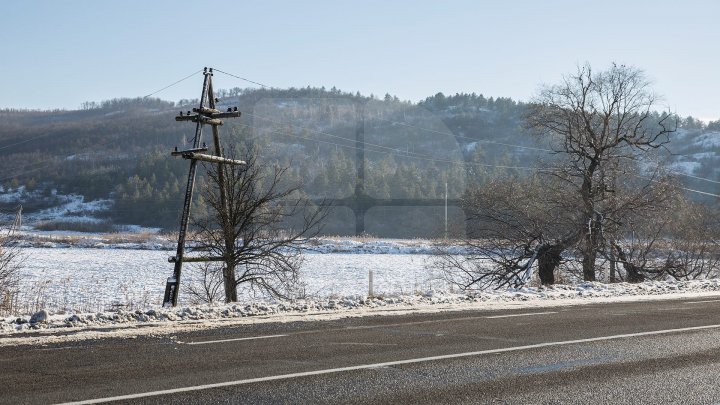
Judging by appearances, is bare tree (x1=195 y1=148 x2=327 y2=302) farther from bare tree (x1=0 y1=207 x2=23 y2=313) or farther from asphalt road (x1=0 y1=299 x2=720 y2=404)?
asphalt road (x1=0 y1=299 x2=720 y2=404)

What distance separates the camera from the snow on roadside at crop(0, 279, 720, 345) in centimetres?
1080

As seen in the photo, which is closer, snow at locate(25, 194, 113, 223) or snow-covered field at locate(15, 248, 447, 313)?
snow-covered field at locate(15, 248, 447, 313)

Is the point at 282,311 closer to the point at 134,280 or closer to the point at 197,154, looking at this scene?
the point at 197,154

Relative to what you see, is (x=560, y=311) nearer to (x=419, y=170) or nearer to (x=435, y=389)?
(x=435, y=389)

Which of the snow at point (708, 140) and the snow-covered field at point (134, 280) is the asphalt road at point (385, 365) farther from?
the snow at point (708, 140)

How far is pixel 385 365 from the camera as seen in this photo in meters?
8.25

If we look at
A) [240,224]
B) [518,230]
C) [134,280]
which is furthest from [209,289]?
[518,230]

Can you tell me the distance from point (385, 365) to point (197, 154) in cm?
1160

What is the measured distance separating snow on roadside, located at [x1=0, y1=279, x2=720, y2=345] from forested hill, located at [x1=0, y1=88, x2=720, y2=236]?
1315cm

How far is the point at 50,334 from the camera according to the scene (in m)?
10.5

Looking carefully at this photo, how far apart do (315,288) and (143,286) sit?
279 inches

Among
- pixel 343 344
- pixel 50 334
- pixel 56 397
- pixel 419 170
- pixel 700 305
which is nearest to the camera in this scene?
pixel 56 397

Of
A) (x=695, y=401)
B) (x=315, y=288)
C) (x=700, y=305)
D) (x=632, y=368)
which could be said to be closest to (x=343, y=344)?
(x=632, y=368)

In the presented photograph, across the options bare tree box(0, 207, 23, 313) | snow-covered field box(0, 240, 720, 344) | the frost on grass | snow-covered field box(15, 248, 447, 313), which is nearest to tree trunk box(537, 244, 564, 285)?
snow-covered field box(15, 248, 447, 313)
